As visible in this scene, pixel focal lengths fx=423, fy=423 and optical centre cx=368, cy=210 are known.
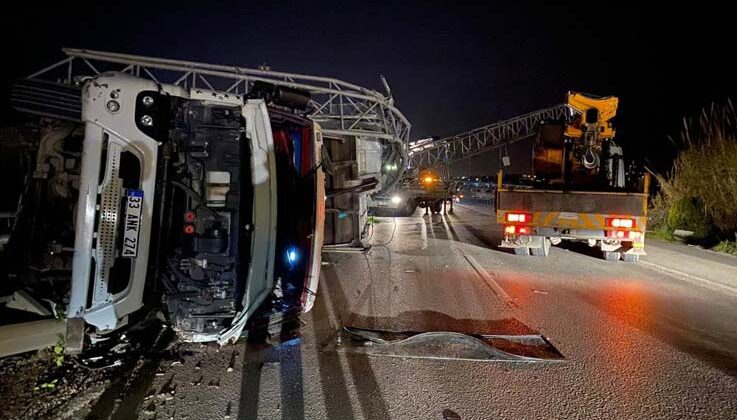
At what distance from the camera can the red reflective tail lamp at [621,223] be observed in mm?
8477

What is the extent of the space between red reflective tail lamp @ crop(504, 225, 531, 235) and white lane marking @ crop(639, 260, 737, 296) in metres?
2.61

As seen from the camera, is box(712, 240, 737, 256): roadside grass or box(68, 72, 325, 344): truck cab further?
box(712, 240, 737, 256): roadside grass

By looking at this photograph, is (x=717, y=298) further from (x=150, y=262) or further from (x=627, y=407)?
(x=150, y=262)

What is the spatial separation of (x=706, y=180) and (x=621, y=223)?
6.64 metres

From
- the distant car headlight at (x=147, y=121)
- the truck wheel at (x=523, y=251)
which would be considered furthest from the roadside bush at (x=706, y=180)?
the distant car headlight at (x=147, y=121)

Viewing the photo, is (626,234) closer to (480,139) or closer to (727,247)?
(727,247)

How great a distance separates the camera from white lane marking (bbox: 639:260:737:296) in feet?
23.5

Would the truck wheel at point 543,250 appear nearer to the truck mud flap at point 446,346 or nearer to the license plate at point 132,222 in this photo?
the truck mud flap at point 446,346

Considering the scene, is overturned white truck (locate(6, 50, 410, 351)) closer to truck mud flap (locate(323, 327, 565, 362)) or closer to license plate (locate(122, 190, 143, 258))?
license plate (locate(122, 190, 143, 258))

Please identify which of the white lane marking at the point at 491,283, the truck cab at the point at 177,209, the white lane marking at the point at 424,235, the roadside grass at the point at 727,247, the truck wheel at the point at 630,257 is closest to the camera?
the truck cab at the point at 177,209

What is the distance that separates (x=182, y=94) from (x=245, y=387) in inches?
100

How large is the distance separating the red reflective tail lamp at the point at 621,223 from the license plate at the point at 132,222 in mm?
8461

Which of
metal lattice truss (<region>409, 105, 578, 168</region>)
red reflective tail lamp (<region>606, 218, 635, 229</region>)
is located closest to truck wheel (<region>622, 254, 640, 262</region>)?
red reflective tail lamp (<region>606, 218, 635, 229</region>)

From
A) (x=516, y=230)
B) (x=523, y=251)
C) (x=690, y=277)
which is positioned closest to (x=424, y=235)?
→ (x=523, y=251)
